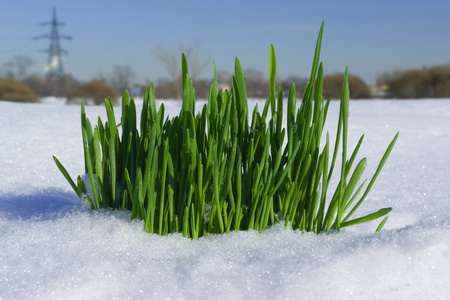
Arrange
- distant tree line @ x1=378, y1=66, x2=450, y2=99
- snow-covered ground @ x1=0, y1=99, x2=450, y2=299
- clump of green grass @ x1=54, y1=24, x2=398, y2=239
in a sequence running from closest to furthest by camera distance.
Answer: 1. snow-covered ground @ x1=0, y1=99, x2=450, y2=299
2. clump of green grass @ x1=54, y1=24, x2=398, y2=239
3. distant tree line @ x1=378, y1=66, x2=450, y2=99

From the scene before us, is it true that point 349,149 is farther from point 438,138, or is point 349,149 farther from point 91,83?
point 91,83

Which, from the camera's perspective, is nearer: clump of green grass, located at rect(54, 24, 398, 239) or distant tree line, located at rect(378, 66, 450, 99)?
clump of green grass, located at rect(54, 24, 398, 239)

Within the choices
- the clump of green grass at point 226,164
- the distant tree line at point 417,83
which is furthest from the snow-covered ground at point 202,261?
the distant tree line at point 417,83

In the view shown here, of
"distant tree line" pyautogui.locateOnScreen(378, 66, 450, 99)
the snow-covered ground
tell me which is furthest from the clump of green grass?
"distant tree line" pyautogui.locateOnScreen(378, 66, 450, 99)

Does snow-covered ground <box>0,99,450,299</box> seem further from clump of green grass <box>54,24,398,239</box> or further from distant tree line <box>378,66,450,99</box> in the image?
distant tree line <box>378,66,450,99</box>

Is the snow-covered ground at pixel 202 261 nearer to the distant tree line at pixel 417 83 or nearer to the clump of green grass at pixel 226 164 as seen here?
the clump of green grass at pixel 226 164

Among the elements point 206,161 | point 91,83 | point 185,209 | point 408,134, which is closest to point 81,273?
A: point 185,209

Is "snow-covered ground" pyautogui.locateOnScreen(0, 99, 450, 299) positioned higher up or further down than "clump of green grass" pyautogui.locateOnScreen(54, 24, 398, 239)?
further down

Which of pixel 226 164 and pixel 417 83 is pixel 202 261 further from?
pixel 417 83
